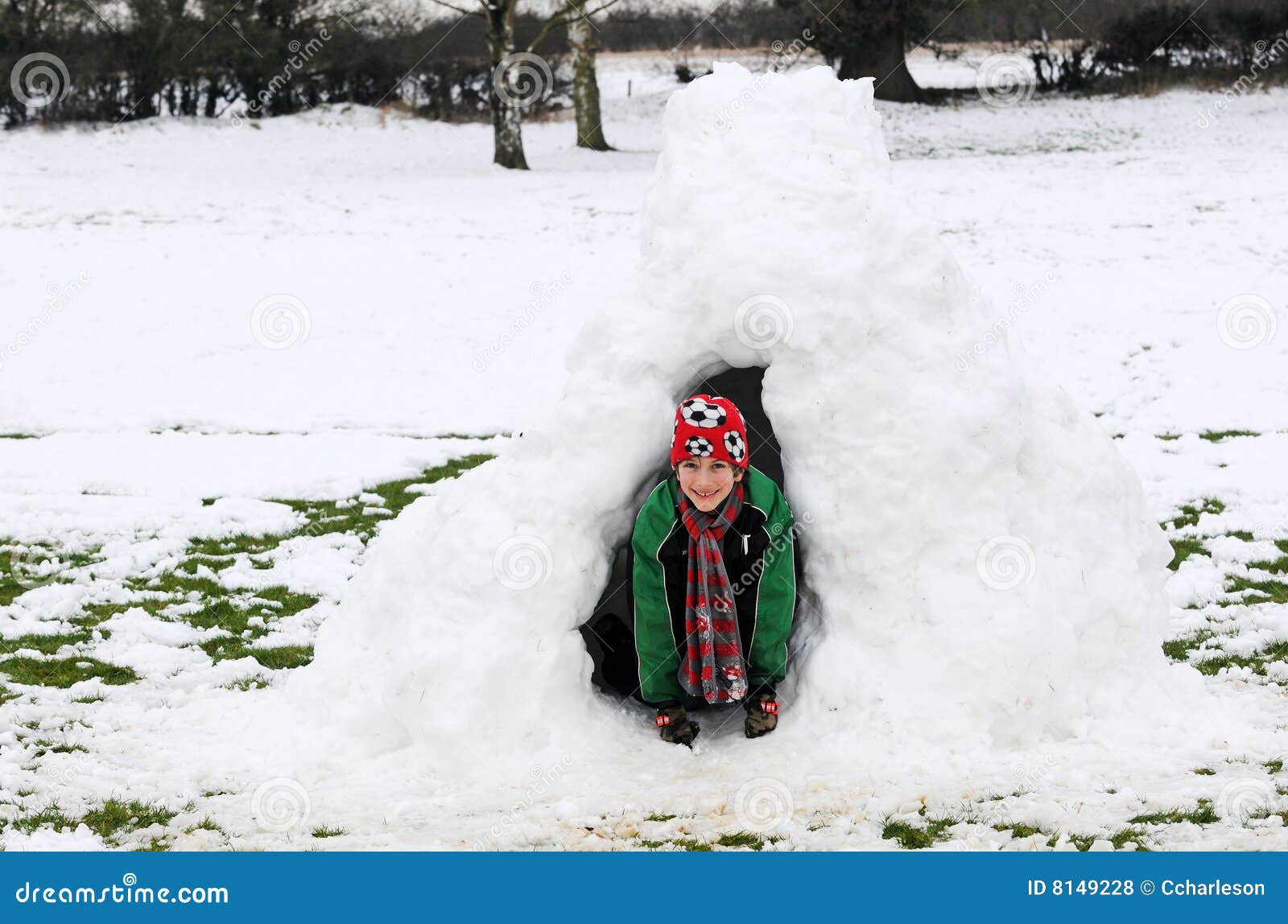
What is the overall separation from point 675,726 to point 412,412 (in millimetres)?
7423

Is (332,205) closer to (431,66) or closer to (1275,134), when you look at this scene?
(431,66)

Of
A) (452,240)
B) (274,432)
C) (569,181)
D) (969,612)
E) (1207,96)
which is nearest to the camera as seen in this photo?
(969,612)

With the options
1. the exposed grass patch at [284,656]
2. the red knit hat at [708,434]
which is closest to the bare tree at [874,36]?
the exposed grass patch at [284,656]

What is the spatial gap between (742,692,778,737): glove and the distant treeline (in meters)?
20.3

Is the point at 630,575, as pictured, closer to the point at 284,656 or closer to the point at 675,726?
the point at 675,726

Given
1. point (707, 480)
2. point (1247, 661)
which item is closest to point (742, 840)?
point (707, 480)

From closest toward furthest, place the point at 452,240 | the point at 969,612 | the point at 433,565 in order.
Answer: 1. the point at 969,612
2. the point at 433,565
3. the point at 452,240

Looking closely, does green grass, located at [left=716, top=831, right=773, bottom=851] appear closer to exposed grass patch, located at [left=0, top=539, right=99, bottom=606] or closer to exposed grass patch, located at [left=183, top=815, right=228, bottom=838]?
exposed grass patch, located at [left=183, top=815, right=228, bottom=838]

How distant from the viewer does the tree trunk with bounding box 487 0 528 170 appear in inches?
805

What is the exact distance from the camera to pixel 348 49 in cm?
2741

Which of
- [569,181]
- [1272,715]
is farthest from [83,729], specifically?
[569,181]

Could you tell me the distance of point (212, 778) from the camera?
444 cm

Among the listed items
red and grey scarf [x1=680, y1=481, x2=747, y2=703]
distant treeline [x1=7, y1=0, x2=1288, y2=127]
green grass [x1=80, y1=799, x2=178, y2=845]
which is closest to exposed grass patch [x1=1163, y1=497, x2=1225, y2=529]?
red and grey scarf [x1=680, y1=481, x2=747, y2=703]

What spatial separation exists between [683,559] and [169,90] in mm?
24868
